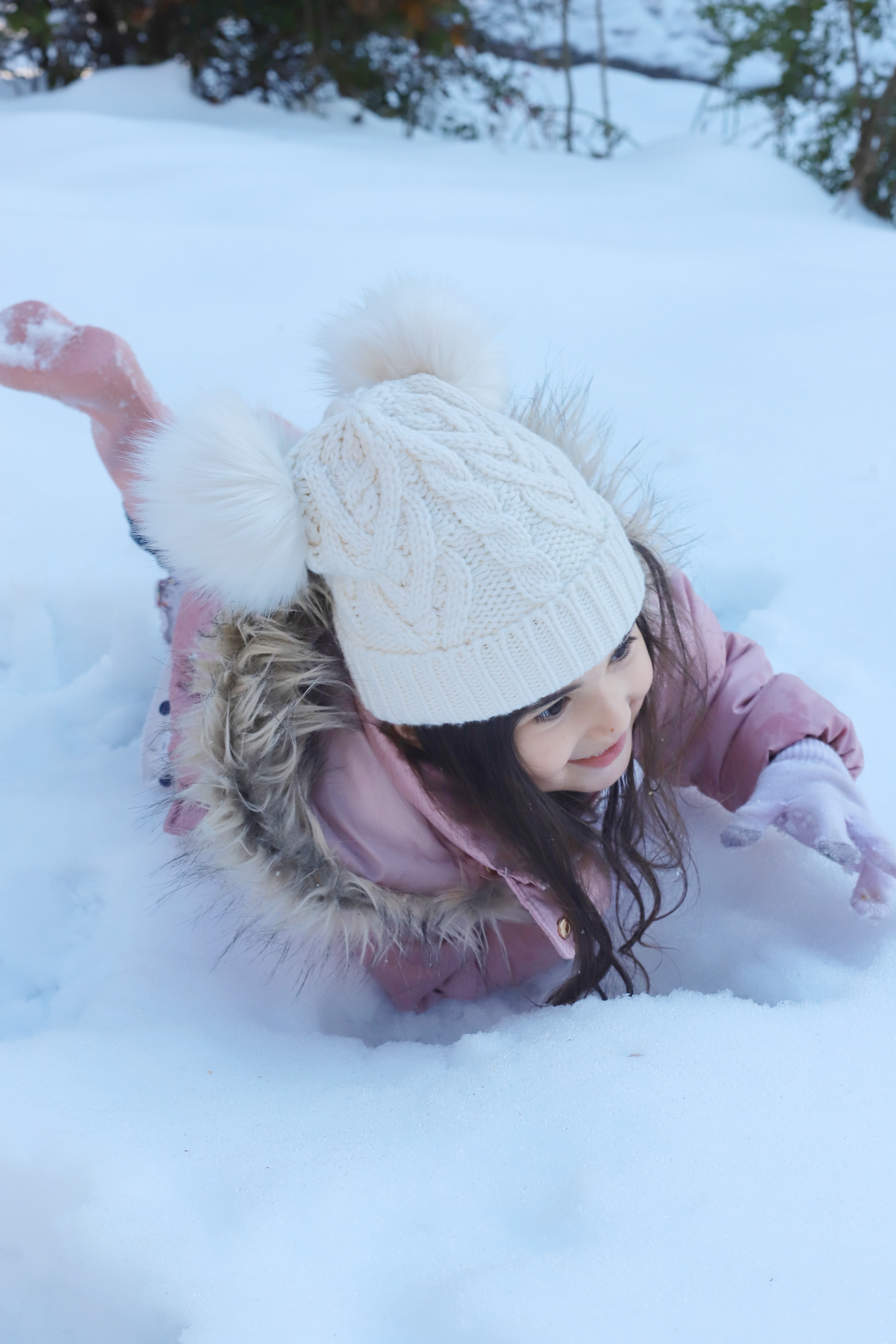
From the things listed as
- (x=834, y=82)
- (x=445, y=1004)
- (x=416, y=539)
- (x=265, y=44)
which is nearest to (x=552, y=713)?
(x=416, y=539)

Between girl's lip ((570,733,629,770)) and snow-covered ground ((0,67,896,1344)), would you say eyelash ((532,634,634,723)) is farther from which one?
snow-covered ground ((0,67,896,1344))

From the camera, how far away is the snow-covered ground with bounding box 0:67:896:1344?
713 mm

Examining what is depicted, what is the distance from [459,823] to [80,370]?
3.22ft

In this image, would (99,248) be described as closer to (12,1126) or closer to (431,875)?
(431,875)

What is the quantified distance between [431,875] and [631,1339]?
0.57m

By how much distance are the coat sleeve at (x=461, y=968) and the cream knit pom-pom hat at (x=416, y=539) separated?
1.34 feet

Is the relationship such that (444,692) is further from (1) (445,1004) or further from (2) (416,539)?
(1) (445,1004)

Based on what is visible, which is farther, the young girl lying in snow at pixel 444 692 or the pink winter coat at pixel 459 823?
the pink winter coat at pixel 459 823

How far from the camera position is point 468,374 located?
1.05 m

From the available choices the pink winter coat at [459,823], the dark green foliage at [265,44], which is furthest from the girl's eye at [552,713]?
the dark green foliage at [265,44]

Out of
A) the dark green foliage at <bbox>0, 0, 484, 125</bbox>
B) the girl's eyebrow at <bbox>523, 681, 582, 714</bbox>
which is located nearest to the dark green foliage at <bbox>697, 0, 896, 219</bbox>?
the dark green foliage at <bbox>0, 0, 484, 125</bbox>

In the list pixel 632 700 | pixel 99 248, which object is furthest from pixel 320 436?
pixel 99 248

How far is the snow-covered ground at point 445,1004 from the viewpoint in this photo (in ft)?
2.34

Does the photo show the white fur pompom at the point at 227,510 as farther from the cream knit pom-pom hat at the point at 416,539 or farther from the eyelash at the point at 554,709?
the eyelash at the point at 554,709
